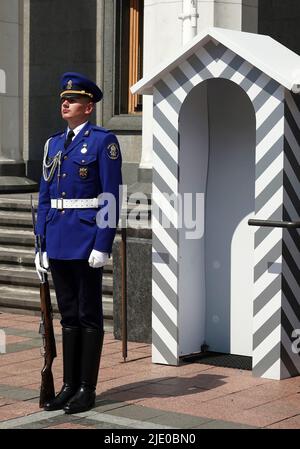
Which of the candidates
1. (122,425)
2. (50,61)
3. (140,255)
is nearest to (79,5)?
(50,61)

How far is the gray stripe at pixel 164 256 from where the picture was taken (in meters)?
8.30

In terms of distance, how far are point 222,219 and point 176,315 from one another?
85cm

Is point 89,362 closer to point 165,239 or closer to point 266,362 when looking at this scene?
point 266,362

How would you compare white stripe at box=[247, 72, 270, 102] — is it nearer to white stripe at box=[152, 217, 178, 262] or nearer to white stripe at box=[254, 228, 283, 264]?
white stripe at box=[254, 228, 283, 264]

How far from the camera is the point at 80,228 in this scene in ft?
23.0

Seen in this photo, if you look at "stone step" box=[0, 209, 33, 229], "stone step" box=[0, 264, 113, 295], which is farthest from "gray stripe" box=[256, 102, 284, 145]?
"stone step" box=[0, 209, 33, 229]

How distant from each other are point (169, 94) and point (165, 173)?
1.92ft

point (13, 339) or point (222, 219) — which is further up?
point (222, 219)

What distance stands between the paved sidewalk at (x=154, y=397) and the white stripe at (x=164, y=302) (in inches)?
15.2

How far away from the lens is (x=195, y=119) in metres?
8.50

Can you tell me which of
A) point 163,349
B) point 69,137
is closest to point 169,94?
point 69,137

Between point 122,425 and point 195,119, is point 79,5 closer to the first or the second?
point 195,119

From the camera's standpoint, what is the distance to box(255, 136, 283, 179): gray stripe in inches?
301

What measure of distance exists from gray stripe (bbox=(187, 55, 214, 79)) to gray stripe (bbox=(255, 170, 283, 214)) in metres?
0.91
